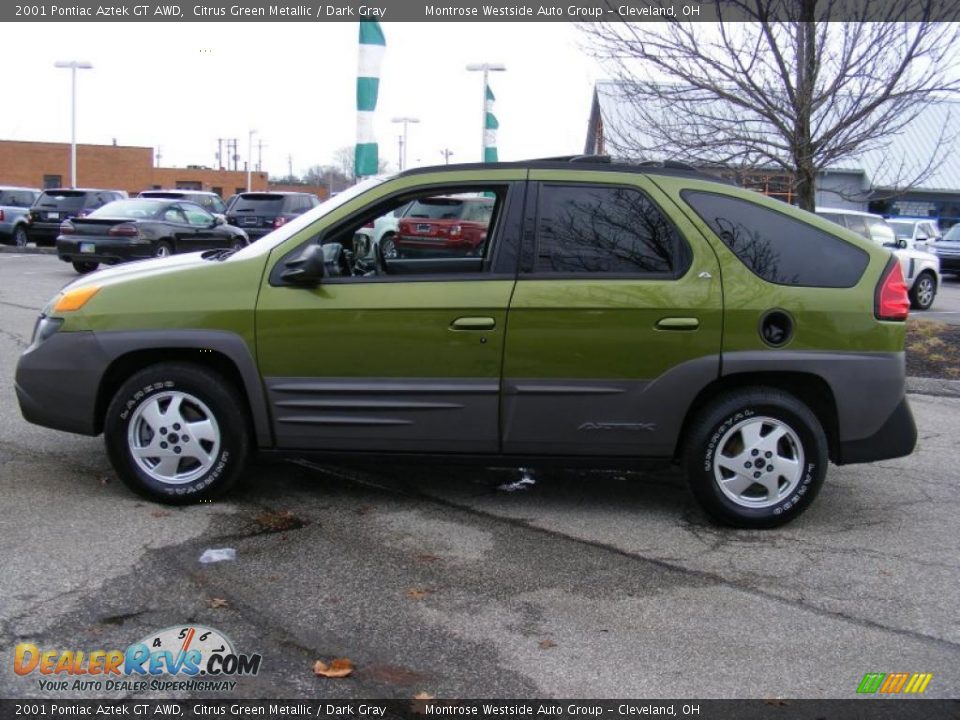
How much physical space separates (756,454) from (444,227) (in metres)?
2.27

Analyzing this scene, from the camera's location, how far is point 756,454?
476 centimetres

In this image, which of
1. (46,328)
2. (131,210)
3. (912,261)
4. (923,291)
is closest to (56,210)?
(131,210)

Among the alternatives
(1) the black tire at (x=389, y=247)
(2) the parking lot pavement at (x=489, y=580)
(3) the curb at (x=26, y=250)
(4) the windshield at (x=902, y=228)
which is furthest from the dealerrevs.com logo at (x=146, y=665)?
(4) the windshield at (x=902, y=228)

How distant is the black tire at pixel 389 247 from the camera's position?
561 centimetres

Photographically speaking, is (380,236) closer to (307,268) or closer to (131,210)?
(307,268)

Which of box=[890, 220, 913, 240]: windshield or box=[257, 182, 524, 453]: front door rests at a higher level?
box=[890, 220, 913, 240]: windshield

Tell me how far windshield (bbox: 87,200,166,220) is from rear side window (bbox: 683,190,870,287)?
14.6 metres

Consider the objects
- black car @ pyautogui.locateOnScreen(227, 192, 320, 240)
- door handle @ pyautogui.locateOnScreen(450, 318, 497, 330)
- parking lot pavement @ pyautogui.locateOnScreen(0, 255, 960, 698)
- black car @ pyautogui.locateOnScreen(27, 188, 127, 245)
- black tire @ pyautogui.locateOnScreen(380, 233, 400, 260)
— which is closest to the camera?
parking lot pavement @ pyautogui.locateOnScreen(0, 255, 960, 698)

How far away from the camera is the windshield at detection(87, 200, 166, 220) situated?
56.9ft

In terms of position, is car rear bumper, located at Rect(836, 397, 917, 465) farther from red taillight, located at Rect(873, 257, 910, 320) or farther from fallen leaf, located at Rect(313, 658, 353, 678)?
fallen leaf, located at Rect(313, 658, 353, 678)

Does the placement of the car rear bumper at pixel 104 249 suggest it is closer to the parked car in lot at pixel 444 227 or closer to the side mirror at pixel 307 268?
the parked car in lot at pixel 444 227

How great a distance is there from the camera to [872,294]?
15.6 feet

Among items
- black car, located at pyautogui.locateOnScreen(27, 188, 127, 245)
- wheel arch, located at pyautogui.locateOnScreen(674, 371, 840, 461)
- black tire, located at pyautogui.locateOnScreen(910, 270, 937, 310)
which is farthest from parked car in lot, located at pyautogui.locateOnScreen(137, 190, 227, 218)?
wheel arch, located at pyautogui.locateOnScreen(674, 371, 840, 461)

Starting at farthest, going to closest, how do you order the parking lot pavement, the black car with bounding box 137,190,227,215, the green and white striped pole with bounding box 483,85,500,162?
1. the black car with bounding box 137,190,227,215
2. the green and white striped pole with bounding box 483,85,500,162
3. the parking lot pavement
